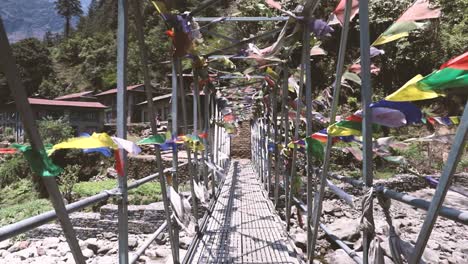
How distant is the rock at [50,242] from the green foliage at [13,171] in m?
8.62

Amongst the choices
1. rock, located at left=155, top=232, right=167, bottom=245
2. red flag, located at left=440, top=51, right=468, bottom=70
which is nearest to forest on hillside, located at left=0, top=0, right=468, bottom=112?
red flag, located at left=440, top=51, right=468, bottom=70

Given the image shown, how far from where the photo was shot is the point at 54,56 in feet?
131

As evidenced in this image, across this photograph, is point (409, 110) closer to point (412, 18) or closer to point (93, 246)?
point (412, 18)

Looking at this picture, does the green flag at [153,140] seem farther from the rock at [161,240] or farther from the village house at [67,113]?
the village house at [67,113]

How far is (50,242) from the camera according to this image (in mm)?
8438

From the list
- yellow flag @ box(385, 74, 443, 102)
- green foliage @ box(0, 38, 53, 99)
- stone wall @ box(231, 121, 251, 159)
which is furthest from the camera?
green foliage @ box(0, 38, 53, 99)

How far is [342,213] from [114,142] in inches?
287

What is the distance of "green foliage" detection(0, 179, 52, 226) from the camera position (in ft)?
33.8

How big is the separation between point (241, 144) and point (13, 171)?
10.3 m

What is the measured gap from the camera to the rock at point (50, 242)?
8115mm

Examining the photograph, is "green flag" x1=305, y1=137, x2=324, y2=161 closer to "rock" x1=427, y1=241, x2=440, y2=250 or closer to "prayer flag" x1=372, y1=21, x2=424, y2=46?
"prayer flag" x1=372, y1=21, x2=424, y2=46

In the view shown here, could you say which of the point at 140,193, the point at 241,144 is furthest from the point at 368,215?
the point at 241,144

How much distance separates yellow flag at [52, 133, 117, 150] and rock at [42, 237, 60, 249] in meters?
8.18

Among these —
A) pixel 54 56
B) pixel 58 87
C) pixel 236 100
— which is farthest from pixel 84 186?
pixel 54 56
